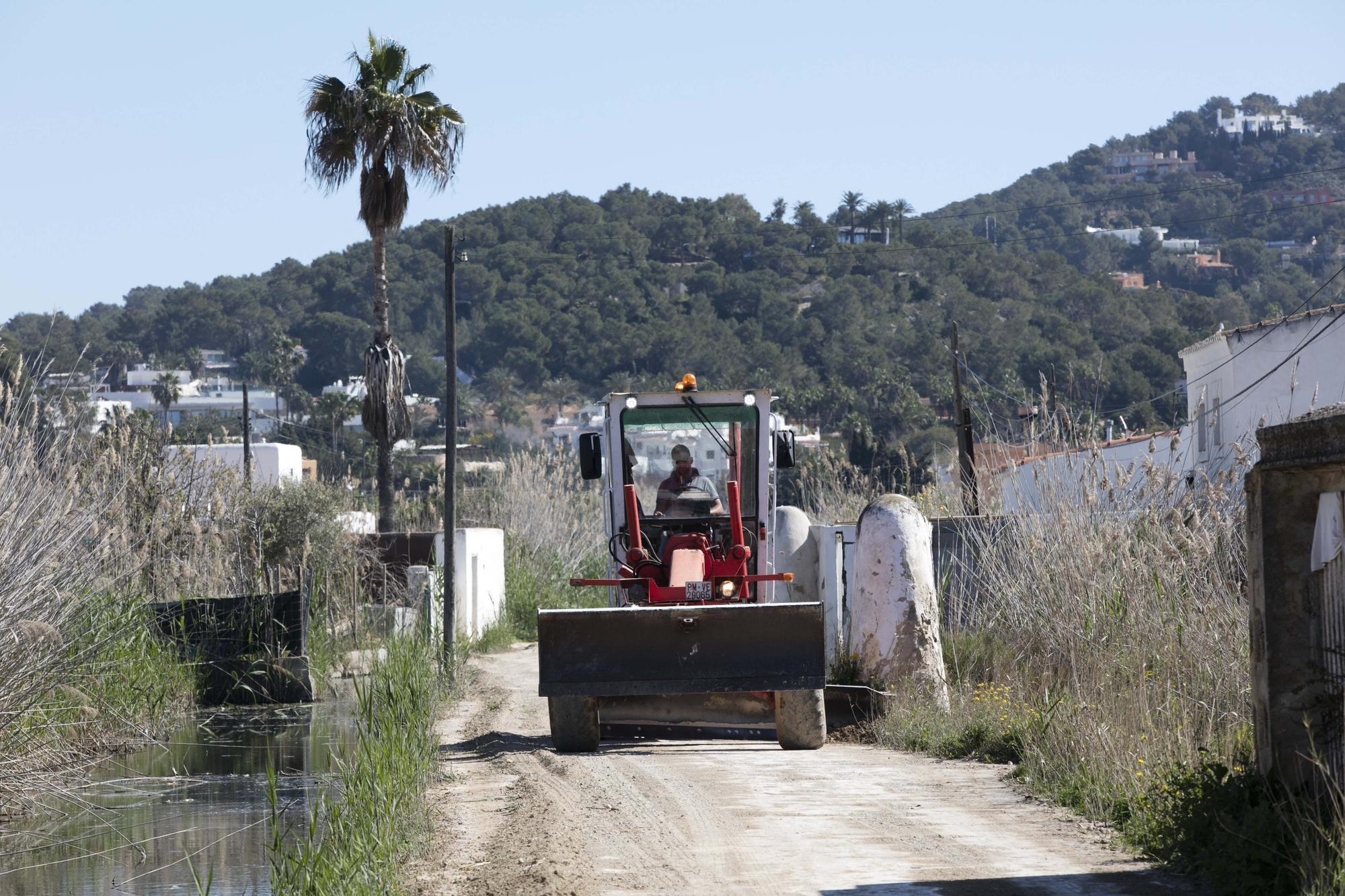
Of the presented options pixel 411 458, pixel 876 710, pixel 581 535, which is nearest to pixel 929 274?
pixel 411 458

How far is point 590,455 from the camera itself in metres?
12.5

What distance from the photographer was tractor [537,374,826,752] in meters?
11.6

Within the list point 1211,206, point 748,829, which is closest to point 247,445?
point 748,829

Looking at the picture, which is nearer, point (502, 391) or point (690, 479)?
point (690, 479)

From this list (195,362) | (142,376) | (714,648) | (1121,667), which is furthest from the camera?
(195,362)

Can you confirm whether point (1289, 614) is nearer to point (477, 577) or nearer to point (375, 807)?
point (375, 807)

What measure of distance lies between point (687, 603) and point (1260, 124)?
140 meters

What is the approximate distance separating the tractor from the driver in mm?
11

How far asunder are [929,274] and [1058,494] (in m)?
69.7

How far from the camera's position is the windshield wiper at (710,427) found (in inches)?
517

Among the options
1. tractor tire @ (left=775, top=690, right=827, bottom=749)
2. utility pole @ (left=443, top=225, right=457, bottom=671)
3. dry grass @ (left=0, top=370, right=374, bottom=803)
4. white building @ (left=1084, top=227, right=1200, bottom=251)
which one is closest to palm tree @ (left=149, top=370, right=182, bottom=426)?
dry grass @ (left=0, top=370, right=374, bottom=803)

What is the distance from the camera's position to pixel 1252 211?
389 feet

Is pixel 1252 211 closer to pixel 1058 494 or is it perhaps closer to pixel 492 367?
pixel 492 367

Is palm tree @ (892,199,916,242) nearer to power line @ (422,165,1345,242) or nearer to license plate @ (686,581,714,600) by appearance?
power line @ (422,165,1345,242)
